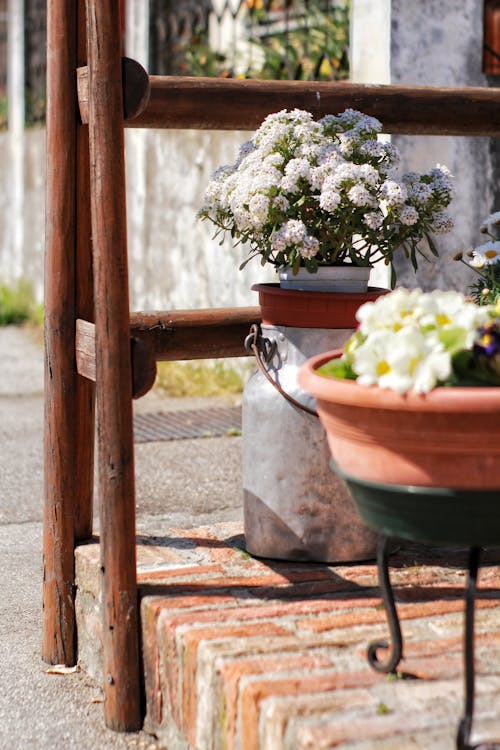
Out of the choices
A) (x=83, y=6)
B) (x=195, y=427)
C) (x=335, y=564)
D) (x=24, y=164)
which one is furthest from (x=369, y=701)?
(x=24, y=164)

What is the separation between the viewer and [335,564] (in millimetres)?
3035

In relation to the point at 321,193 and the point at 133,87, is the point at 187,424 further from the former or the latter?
the point at 133,87

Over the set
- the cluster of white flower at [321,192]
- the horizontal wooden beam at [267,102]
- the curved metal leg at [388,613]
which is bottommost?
the curved metal leg at [388,613]

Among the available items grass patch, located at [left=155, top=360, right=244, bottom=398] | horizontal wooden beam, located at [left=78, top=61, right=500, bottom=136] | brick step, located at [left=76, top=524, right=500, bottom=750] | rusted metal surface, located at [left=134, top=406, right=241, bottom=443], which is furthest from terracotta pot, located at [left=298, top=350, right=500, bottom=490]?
grass patch, located at [left=155, top=360, right=244, bottom=398]

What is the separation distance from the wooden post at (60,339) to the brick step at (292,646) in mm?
59

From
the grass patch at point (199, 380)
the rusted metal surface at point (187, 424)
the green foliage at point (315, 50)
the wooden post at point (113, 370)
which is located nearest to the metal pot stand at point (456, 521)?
the wooden post at point (113, 370)

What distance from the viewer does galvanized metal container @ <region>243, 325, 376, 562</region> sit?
2.99 metres

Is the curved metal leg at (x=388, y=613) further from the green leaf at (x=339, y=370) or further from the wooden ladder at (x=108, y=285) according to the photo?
the wooden ladder at (x=108, y=285)

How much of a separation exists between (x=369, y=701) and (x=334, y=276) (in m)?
1.15

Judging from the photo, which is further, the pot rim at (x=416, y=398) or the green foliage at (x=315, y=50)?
the green foliage at (x=315, y=50)

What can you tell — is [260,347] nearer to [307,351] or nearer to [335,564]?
[307,351]

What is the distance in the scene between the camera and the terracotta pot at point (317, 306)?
2.95 metres

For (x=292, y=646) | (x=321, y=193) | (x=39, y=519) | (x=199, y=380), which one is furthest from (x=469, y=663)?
(x=199, y=380)


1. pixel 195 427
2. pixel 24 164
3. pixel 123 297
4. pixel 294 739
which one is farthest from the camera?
pixel 24 164
